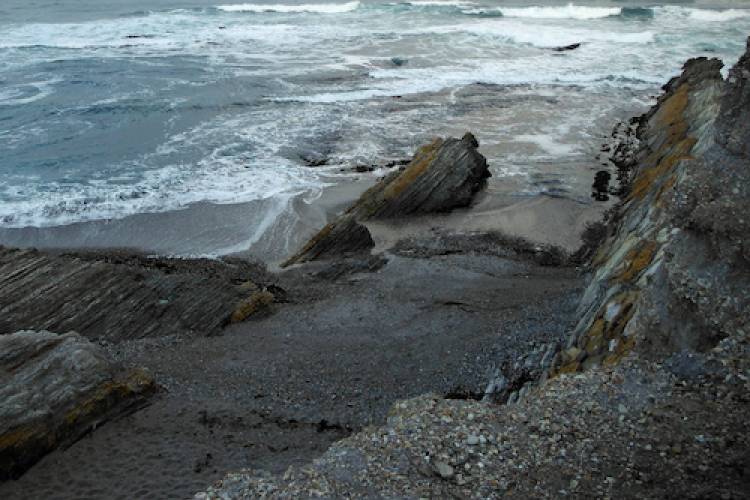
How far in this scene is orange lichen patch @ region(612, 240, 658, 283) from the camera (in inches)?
323

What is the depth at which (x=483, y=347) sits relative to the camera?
33.9 feet

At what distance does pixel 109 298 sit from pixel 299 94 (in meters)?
19.6

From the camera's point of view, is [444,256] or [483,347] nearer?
[483,347]

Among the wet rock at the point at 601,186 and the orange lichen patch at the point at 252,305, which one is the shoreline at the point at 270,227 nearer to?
the wet rock at the point at 601,186

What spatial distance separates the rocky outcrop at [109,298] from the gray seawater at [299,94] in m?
5.46

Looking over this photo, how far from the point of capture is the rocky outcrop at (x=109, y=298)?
1205 centimetres

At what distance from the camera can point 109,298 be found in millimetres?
12547

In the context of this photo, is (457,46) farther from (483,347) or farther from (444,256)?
(483,347)

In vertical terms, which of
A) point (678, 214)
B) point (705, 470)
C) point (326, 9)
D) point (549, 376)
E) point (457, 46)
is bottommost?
point (549, 376)

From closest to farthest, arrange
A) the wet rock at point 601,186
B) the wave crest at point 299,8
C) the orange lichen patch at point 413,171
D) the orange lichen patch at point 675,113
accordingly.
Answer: the orange lichen patch at point 675,113, the orange lichen patch at point 413,171, the wet rock at point 601,186, the wave crest at point 299,8

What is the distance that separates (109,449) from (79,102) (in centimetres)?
2502

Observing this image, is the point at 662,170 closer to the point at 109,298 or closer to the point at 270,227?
the point at 270,227

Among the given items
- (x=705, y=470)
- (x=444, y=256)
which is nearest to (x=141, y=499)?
(x=705, y=470)

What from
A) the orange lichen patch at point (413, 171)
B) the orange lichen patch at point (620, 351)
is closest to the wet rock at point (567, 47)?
the orange lichen patch at point (413, 171)
